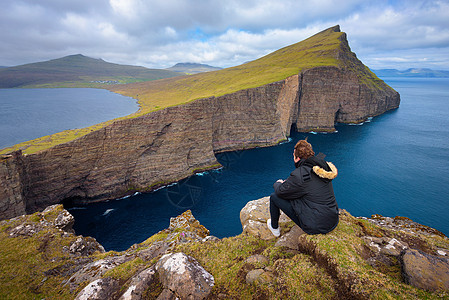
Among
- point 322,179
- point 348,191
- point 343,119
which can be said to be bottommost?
point 348,191

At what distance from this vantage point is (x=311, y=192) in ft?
21.9

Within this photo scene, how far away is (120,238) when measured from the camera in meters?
32.6

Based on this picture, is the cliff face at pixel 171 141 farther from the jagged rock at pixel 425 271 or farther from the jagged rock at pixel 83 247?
the jagged rock at pixel 425 271

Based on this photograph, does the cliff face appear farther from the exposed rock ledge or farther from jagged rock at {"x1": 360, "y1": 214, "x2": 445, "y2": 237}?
jagged rock at {"x1": 360, "y1": 214, "x2": 445, "y2": 237}

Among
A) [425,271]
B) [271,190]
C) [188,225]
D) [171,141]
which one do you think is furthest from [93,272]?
[171,141]

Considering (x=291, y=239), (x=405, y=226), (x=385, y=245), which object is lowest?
(x=405, y=226)

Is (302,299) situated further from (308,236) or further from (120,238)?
(120,238)

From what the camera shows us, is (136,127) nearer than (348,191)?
No

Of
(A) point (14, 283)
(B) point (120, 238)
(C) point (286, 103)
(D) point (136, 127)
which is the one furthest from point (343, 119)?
(A) point (14, 283)

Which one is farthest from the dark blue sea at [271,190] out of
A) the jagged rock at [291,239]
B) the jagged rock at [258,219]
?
the jagged rock at [291,239]

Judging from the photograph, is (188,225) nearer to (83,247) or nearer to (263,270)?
(83,247)

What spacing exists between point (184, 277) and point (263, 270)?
2.78m

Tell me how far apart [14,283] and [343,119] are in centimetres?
12028

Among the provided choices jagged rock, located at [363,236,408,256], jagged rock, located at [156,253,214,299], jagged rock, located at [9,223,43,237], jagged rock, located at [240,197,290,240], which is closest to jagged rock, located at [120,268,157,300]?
jagged rock, located at [156,253,214,299]
